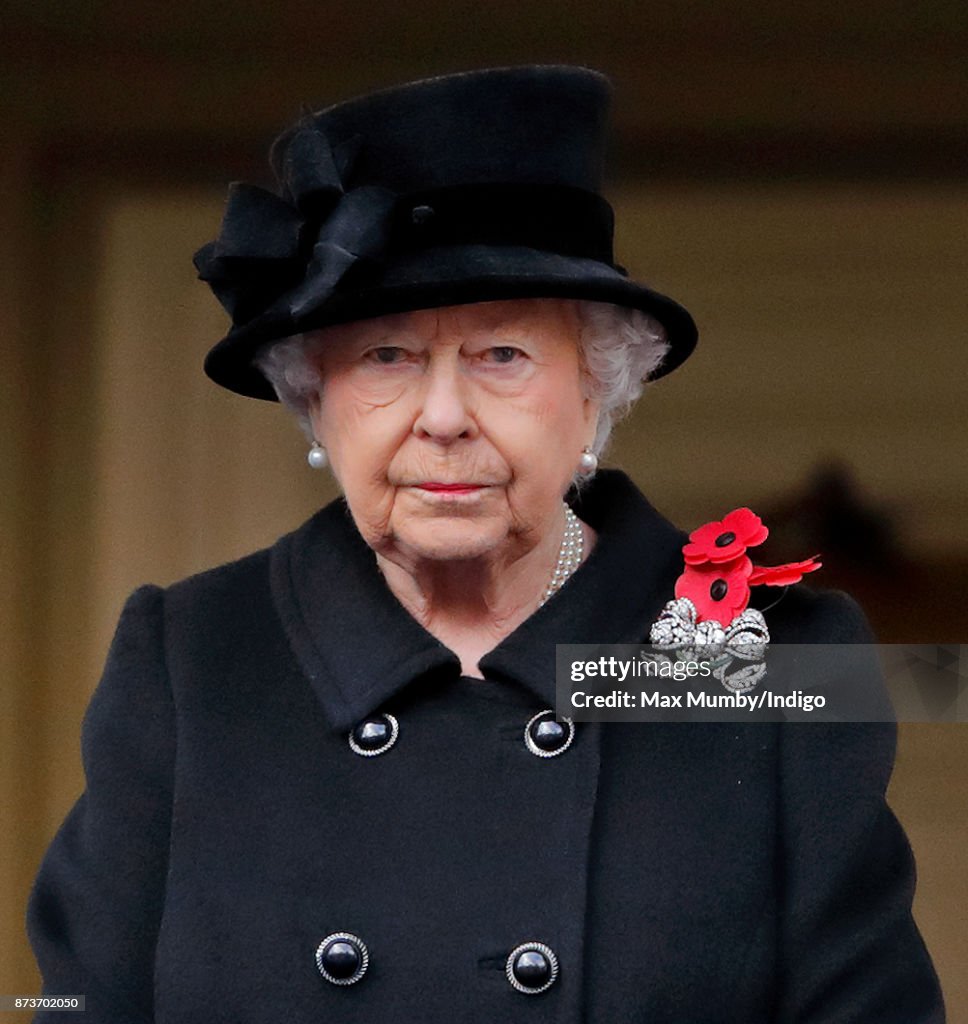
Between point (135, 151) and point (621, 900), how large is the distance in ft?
6.99

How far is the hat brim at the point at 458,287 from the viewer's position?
7.11ft

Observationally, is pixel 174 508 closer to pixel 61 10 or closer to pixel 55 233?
pixel 55 233

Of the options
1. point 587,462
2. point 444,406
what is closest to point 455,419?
point 444,406

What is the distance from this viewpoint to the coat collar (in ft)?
7.69

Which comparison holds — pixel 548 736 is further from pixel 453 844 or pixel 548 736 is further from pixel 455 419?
pixel 455 419

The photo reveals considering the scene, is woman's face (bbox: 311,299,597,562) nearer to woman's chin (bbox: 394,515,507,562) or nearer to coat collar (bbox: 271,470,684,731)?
woman's chin (bbox: 394,515,507,562)

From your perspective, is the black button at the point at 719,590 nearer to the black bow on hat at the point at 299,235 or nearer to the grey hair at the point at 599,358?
the grey hair at the point at 599,358

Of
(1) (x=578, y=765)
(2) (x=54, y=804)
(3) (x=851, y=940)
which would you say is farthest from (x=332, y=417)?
(2) (x=54, y=804)

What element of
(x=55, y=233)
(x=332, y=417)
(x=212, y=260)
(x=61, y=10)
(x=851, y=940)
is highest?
(x=61, y=10)

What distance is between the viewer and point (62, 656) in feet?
12.6

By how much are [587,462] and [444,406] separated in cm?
25

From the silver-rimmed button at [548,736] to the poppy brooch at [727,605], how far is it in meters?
0.18

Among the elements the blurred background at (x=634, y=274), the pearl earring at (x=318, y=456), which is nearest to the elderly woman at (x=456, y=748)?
the pearl earring at (x=318, y=456)

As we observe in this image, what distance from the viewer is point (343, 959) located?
221 cm
